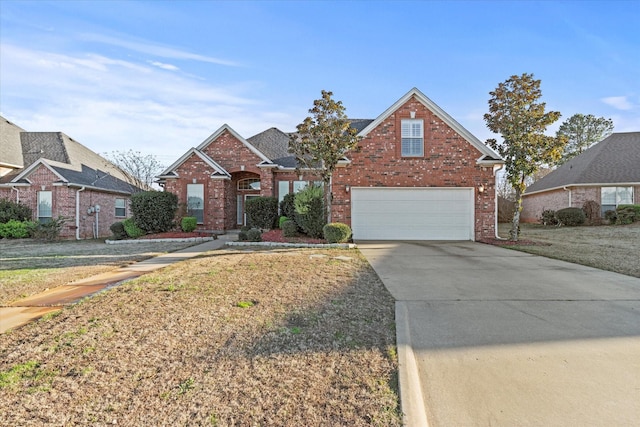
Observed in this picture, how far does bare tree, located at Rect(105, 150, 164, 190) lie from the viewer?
2464 cm

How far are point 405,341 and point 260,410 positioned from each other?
1.72 metres

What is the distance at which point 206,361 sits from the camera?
285 cm

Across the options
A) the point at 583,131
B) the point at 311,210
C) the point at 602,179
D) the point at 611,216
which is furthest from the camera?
the point at 583,131

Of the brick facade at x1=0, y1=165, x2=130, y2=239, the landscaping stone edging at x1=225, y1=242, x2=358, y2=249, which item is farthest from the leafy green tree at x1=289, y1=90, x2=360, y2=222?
the brick facade at x1=0, y1=165, x2=130, y2=239

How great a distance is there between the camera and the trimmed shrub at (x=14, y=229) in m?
15.3

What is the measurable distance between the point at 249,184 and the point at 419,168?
32.1 feet

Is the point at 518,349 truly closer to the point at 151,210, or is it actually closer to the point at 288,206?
the point at 288,206

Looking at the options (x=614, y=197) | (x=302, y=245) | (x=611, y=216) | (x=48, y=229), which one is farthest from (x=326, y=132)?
(x=614, y=197)

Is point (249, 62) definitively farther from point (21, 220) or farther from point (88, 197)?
point (21, 220)

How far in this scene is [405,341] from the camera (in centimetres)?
337

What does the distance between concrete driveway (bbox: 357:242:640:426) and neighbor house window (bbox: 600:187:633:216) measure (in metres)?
17.7

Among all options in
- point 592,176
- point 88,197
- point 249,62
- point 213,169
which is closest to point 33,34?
point 249,62

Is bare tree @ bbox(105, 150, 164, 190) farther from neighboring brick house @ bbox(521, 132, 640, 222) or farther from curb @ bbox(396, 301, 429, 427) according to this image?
neighboring brick house @ bbox(521, 132, 640, 222)

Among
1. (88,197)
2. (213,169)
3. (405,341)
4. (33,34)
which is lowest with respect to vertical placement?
(405,341)
